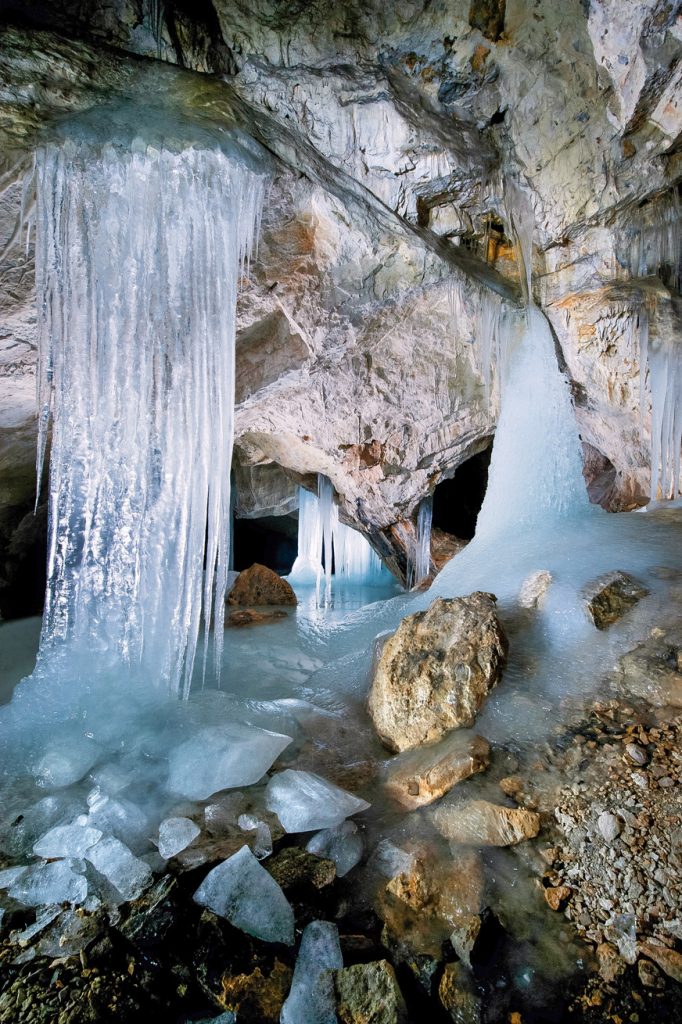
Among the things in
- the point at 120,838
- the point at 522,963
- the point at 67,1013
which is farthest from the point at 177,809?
the point at 522,963

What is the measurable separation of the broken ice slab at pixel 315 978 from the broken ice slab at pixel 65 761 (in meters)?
1.77

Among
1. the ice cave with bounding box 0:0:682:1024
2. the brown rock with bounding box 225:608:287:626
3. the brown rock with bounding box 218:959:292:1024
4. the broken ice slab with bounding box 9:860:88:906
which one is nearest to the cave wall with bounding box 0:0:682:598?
the ice cave with bounding box 0:0:682:1024

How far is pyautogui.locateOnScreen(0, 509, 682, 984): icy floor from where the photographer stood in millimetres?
2100

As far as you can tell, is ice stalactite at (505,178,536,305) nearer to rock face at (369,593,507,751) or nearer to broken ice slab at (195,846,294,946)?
rock face at (369,593,507,751)

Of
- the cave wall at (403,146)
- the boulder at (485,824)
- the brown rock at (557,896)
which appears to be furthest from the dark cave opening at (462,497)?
the brown rock at (557,896)

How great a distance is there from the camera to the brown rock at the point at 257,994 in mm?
1572

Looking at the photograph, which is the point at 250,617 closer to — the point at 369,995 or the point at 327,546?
the point at 327,546

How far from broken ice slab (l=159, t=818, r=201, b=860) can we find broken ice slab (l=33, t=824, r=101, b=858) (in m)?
0.30

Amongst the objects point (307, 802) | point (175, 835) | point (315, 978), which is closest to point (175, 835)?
point (175, 835)

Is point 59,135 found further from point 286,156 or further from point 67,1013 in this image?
point 67,1013

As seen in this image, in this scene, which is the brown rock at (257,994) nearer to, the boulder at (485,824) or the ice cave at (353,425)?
the ice cave at (353,425)

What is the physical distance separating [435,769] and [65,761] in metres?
2.14

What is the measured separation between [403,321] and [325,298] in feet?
3.31

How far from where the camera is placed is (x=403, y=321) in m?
5.82
